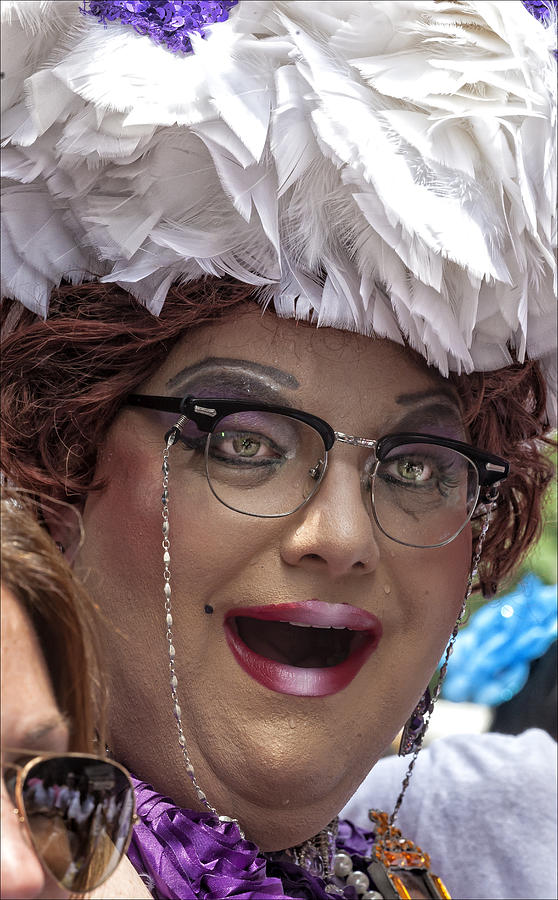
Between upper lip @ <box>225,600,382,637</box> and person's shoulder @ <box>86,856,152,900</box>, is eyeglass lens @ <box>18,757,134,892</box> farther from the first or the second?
upper lip @ <box>225,600,382,637</box>

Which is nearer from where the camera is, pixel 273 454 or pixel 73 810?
pixel 73 810

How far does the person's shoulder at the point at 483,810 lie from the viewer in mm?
1864

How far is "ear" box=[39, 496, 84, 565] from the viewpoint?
56.2 inches

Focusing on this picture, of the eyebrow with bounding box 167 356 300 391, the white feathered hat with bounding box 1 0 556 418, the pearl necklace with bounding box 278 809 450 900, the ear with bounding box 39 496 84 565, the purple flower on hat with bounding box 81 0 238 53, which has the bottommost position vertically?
the pearl necklace with bounding box 278 809 450 900

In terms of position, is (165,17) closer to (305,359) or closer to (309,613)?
(305,359)

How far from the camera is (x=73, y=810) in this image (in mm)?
880

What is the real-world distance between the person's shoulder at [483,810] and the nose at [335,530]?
0.78 metres

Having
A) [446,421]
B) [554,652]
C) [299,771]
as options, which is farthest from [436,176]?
[554,652]

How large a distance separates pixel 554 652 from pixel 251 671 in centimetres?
170

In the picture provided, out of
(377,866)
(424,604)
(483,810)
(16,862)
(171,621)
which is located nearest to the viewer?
(16,862)

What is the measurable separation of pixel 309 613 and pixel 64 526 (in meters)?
0.35

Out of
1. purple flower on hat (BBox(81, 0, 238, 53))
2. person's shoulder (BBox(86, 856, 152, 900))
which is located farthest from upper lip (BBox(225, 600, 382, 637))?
purple flower on hat (BBox(81, 0, 238, 53))

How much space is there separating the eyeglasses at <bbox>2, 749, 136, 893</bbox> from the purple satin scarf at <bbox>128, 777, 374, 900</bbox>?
1.06 feet

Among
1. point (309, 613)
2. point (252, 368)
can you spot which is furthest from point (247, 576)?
point (252, 368)
